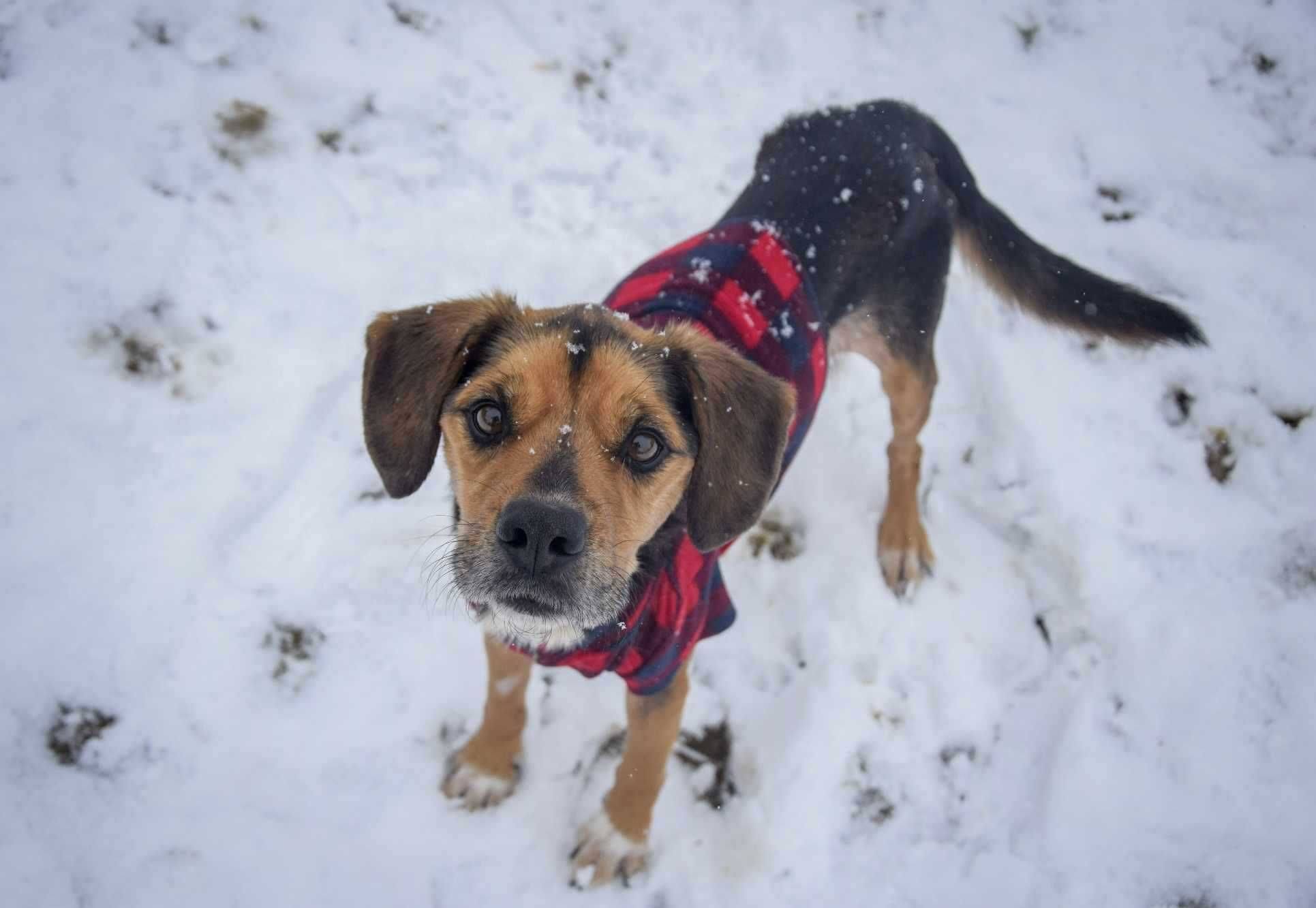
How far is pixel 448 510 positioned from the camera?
3705 mm

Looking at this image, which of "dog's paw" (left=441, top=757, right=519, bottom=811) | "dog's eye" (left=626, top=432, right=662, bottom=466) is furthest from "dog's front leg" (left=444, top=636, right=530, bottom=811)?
"dog's eye" (left=626, top=432, right=662, bottom=466)

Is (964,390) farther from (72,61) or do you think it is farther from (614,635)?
(72,61)

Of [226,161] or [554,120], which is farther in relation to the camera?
[554,120]

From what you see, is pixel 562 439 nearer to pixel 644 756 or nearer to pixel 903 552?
pixel 644 756

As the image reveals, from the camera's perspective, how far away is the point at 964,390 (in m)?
4.49

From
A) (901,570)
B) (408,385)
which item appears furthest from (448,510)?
(901,570)

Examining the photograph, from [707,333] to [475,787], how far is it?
6.54ft

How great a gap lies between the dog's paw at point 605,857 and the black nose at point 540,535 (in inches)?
58.9

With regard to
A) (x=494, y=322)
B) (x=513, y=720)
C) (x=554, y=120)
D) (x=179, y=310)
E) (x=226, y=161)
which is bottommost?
(x=513, y=720)

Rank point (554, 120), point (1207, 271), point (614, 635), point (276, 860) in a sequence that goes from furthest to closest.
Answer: point (554, 120) < point (1207, 271) < point (276, 860) < point (614, 635)

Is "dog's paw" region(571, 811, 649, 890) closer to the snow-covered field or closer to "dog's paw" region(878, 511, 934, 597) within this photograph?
the snow-covered field

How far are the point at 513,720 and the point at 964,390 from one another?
3.01 m

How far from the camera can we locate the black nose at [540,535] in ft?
6.75

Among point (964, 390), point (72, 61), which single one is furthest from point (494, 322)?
point (72, 61)
